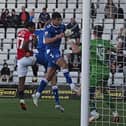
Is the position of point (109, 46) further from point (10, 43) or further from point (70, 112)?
point (10, 43)

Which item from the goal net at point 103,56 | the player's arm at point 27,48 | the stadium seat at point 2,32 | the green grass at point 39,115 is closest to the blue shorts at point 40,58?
the player's arm at point 27,48

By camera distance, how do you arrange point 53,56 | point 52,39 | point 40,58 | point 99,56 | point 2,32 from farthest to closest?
1. point 2,32
2. point 40,58
3. point 53,56
4. point 52,39
5. point 99,56

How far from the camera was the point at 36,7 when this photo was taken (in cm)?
2133

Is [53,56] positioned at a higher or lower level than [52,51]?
lower

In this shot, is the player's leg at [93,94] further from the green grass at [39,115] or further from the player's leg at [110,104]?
the green grass at [39,115]

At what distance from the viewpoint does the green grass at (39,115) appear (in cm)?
998

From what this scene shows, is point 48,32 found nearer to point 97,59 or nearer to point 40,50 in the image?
point 40,50

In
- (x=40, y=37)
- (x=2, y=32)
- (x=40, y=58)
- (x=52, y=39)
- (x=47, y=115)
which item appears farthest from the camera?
(x=2, y=32)

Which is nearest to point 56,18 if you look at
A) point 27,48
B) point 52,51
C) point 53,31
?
point 53,31

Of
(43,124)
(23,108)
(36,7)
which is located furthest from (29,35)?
(36,7)

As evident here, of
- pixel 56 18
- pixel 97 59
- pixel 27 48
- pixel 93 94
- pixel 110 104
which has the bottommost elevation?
pixel 110 104

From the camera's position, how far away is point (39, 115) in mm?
11500

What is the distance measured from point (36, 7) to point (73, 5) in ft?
5.12

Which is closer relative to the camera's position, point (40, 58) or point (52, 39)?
point (52, 39)
